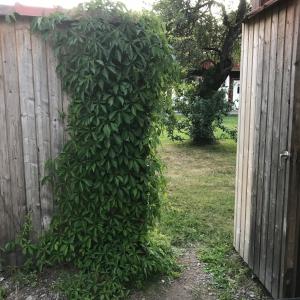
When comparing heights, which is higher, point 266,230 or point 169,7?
point 169,7

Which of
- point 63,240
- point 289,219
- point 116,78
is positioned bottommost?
point 63,240

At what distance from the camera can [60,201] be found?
10.5ft

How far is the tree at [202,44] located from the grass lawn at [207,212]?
5.33ft

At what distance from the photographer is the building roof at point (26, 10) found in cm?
282

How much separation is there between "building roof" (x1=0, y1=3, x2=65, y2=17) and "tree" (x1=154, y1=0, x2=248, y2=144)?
7700 mm

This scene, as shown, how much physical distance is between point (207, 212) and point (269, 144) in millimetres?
2324

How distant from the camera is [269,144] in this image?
3062 millimetres

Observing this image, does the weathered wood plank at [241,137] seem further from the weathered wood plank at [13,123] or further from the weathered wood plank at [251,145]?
the weathered wood plank at [13,123]

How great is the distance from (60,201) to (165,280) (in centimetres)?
118

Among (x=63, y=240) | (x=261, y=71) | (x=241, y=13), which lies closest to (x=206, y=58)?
(x=241, y=13)

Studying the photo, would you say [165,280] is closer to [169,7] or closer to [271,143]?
[271,143]

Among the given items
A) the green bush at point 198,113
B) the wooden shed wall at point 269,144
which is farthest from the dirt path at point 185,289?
the green bush at point 198,113

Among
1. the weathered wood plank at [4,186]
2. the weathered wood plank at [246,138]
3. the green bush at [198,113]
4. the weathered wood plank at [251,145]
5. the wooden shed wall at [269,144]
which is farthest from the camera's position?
the green bush at [198,113]

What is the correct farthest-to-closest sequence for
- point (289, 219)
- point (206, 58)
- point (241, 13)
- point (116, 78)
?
point (206, 58) < point (241, 13) < point (116, 78) < point (289, 219)
